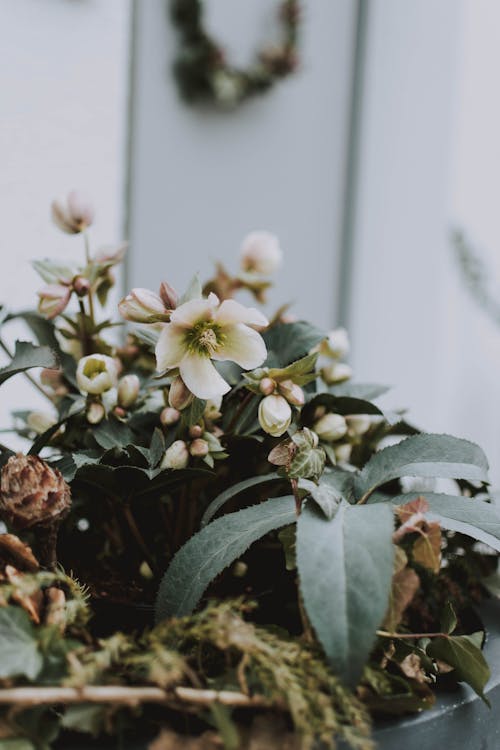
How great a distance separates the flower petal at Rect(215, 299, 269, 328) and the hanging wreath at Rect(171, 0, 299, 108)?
124cm

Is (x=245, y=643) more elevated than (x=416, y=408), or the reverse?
(x=245, y=643)

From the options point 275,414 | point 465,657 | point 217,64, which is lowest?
point 465,657

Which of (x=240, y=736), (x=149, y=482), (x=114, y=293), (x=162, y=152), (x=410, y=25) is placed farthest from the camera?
(x=410, y=25)

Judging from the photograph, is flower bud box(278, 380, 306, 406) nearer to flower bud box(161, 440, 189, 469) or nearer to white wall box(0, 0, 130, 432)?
flower bud box(161, 440, 189, 469)

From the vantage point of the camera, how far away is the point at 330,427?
0.50 m

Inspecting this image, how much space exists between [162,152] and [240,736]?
4.37 feet

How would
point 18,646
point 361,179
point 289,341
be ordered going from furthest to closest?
point 361,179
point 289,341
point 18,646

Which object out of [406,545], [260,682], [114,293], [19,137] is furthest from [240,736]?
[114,293]

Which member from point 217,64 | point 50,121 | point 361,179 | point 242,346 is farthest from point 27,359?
point 361,179

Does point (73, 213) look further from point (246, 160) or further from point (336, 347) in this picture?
point (246, 160)

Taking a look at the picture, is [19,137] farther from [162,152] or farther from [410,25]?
[410,25]

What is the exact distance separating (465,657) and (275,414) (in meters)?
0.17

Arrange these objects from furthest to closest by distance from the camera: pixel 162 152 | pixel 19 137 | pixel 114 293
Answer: pixel 162 152 < pixel 114 293 < pixel 19 137

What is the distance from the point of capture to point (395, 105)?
191 cm
